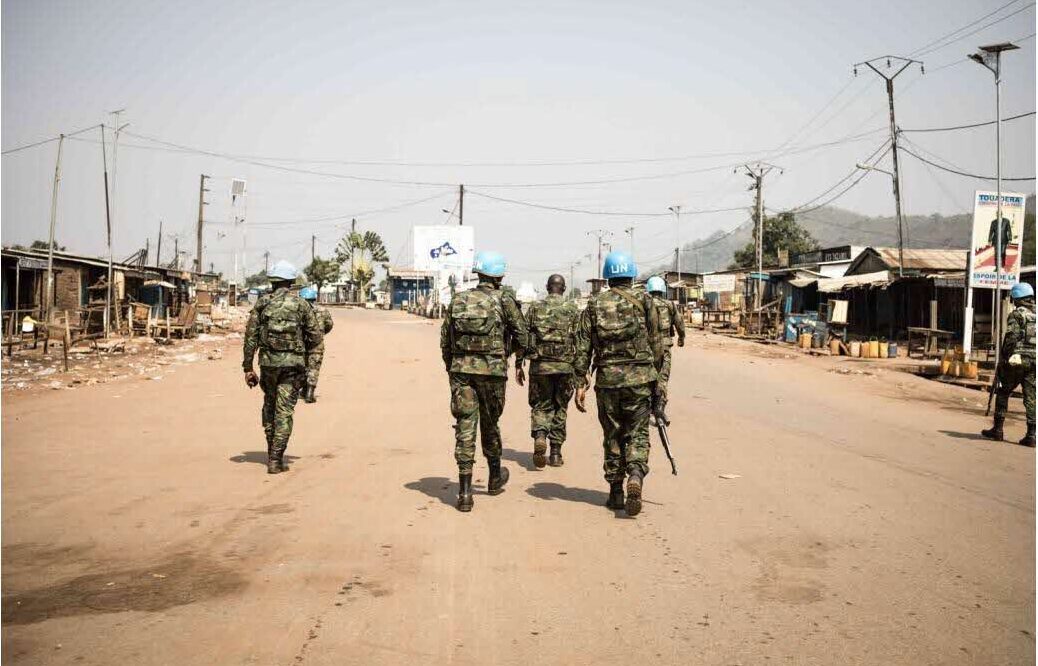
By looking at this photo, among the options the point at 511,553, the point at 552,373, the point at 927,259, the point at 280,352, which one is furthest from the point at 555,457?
the point at 927,259

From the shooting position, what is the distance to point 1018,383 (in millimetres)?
9977

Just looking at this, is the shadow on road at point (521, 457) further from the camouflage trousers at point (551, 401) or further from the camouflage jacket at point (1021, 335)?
the camouflage jacket at point (1021, 335)

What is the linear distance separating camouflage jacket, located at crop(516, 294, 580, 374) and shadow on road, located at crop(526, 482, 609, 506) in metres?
1.45

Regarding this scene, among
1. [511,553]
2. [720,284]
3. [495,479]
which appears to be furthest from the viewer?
[720,284]

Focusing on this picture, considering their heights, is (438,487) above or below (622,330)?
below

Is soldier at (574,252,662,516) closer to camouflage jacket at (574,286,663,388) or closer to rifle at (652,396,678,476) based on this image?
camouflage jacket at (574,286,663,388)

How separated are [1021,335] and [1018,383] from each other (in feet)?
1.95

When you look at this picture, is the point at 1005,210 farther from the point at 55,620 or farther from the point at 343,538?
the point at 55,620

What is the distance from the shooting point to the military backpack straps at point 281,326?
7.77 m

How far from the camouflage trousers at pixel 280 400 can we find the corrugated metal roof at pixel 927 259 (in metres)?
30.5

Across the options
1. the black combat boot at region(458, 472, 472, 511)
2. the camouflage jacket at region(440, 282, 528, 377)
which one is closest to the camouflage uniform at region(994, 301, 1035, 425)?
the camouflage jacket at region(440, 282, 528, 377)

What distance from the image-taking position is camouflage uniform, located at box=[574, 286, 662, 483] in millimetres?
6156

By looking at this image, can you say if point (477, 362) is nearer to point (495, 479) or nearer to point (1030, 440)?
point (495, 479)

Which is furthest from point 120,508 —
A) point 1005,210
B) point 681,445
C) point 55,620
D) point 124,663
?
point 1005,210
